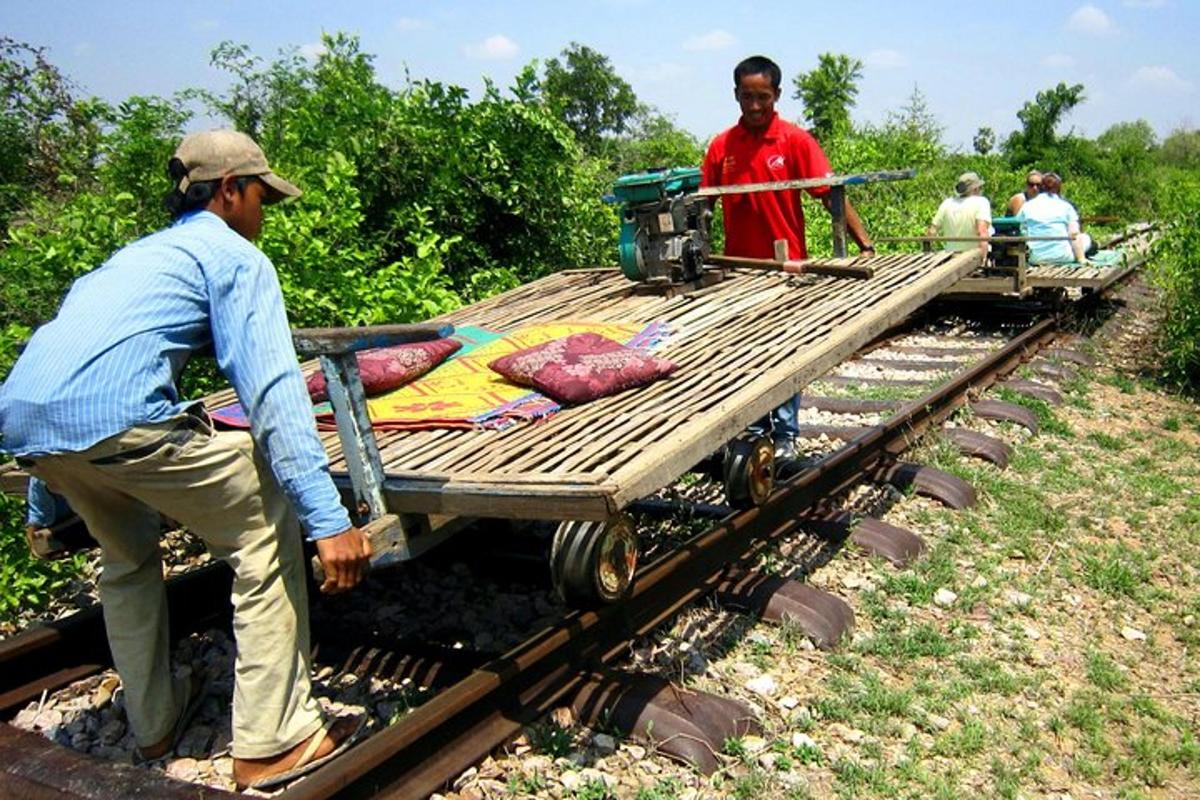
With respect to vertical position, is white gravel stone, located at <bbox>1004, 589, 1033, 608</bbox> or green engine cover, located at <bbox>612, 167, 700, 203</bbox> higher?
green engine cover, located at <bbox>612, 167, 700, 203</bbox>

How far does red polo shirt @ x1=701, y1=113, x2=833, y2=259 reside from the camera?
5898 mm

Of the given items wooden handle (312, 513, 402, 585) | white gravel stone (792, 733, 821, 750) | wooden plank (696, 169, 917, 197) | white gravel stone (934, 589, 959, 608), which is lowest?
white gravel stone (934, 589, 959, 608)

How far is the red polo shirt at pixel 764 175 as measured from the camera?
590 centimetres

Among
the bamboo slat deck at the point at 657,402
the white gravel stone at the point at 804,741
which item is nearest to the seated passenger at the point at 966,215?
the bamboo slat deck at the point at 657,402

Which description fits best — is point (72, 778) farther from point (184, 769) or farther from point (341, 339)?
point (341, 339)

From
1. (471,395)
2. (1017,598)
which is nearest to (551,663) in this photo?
(471,395)

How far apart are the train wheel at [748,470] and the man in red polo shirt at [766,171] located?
3.45 ft

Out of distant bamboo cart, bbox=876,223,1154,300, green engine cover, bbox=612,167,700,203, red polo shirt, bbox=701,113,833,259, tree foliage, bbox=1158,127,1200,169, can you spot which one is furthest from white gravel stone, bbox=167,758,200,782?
tree foliage, bbox=1158,127,1200,169

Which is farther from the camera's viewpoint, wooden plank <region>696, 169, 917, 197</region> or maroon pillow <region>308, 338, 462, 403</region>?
wooden plank <region>696, 169, 917, 197</region>

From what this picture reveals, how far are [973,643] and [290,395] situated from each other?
9.27 ft

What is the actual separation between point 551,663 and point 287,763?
2.91ft

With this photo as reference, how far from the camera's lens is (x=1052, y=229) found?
465 inches

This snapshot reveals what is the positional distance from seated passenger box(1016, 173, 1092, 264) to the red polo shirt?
6.59m

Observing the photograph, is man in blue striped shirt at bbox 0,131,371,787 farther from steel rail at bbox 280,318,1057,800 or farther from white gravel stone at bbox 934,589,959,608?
white gravel stone at bbox 934,589,959,608
